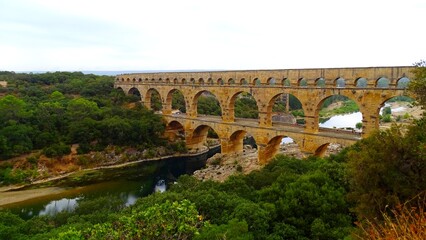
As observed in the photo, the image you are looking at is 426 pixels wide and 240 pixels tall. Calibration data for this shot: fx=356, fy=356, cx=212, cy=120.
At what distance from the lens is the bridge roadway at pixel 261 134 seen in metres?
22.4

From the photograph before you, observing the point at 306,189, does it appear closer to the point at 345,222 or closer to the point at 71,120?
the point at 345,222

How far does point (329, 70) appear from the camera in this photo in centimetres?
2159

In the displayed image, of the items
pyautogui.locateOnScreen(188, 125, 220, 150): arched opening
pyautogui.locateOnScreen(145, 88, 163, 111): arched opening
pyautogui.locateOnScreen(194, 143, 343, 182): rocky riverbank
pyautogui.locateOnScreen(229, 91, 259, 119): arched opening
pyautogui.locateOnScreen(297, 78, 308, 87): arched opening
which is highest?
pyautogui.locateOnScreen(297, 78, 308, 87): arched opening

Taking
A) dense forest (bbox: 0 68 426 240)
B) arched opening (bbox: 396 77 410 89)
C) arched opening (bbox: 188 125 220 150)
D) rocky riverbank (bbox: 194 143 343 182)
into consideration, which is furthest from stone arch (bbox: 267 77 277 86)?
arched opening (bbox: 188 125 220 150)

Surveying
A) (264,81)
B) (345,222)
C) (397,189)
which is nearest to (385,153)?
(397,189)

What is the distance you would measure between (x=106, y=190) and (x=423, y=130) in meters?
20.0

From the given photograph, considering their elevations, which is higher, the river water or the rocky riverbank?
the rocky riverbank

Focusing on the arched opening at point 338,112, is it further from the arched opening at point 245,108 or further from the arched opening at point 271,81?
the arched opening at point 271,81

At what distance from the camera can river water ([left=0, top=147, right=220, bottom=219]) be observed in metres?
21.0

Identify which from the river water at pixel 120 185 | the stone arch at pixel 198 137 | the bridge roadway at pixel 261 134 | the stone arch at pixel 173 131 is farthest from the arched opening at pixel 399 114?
the stone arch at pixel 173 131

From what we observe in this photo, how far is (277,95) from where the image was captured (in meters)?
24.7

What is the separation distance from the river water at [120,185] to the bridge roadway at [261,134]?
8.82ft

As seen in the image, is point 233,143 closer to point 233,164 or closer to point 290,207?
point 233,164

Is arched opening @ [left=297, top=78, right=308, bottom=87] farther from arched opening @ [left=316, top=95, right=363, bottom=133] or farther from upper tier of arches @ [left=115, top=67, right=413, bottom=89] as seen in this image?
arched opening @ [left=316, top=95, right=363, bottom=133]
